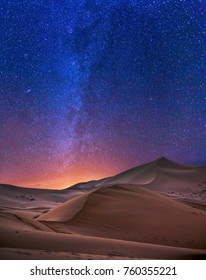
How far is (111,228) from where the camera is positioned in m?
13.9

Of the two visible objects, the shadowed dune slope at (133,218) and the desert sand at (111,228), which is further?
the shadowed dune slope at (133,218)

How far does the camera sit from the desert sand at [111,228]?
9.27 m

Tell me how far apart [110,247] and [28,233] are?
2.47 metres

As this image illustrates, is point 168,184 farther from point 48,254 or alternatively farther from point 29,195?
point 48,254

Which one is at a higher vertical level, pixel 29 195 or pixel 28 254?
pixel 29 195

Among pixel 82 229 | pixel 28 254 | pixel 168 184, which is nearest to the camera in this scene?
pixel 28 254

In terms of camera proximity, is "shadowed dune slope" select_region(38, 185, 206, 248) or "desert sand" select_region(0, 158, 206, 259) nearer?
"desert sand" select_region(0, 158, 206, 259)

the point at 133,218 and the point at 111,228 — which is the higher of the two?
the point at 133,218

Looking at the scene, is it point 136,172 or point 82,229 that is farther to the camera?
point 136,172

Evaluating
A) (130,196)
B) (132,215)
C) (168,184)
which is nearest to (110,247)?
(132,215)

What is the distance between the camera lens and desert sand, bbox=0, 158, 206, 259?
9273mm

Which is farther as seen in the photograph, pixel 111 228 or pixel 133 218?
pixel 133 218

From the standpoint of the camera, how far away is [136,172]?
33969 mm
